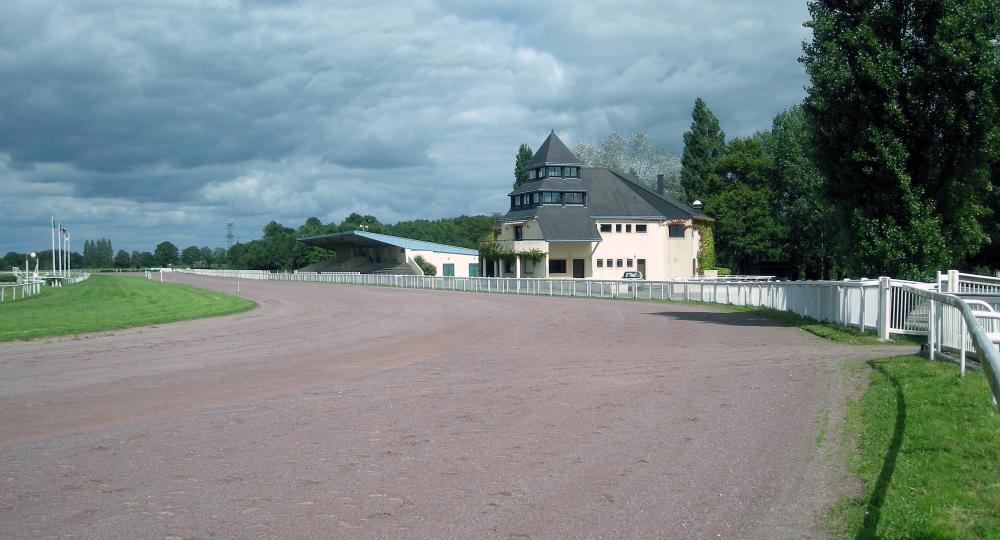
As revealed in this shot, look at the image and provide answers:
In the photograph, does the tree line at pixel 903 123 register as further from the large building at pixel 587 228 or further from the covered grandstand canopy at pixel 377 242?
the covered grandstand canopy at pixel 377 242

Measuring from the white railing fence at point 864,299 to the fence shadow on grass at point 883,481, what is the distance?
46.1 inches

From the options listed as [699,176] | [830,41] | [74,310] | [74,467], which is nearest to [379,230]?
[699,176]

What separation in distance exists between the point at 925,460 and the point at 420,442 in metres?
4.60

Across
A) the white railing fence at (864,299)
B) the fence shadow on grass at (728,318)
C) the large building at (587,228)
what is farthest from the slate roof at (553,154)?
the fence shadow on grass at (728,318)

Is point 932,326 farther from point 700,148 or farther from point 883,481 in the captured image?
point 700,148

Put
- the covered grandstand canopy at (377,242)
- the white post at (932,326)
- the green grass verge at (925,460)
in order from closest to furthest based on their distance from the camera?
the green grass verge at (925,460)
the white post at (932,326)
the covered grandstand canopy at (377,242)

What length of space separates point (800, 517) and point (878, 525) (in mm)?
550

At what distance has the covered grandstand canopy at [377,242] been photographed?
83.8 meters

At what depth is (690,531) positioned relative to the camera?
549 cm

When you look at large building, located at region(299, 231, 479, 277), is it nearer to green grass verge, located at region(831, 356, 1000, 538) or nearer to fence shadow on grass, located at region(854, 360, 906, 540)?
green grass verge, located at region(831, 356, 1000, 538)

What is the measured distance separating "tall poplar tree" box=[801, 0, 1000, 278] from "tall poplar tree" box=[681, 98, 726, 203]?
6313 centimetres

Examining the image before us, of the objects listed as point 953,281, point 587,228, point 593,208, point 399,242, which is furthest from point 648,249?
point 953,281

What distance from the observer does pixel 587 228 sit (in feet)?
226

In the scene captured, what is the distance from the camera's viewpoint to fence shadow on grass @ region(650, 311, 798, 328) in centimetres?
2428
